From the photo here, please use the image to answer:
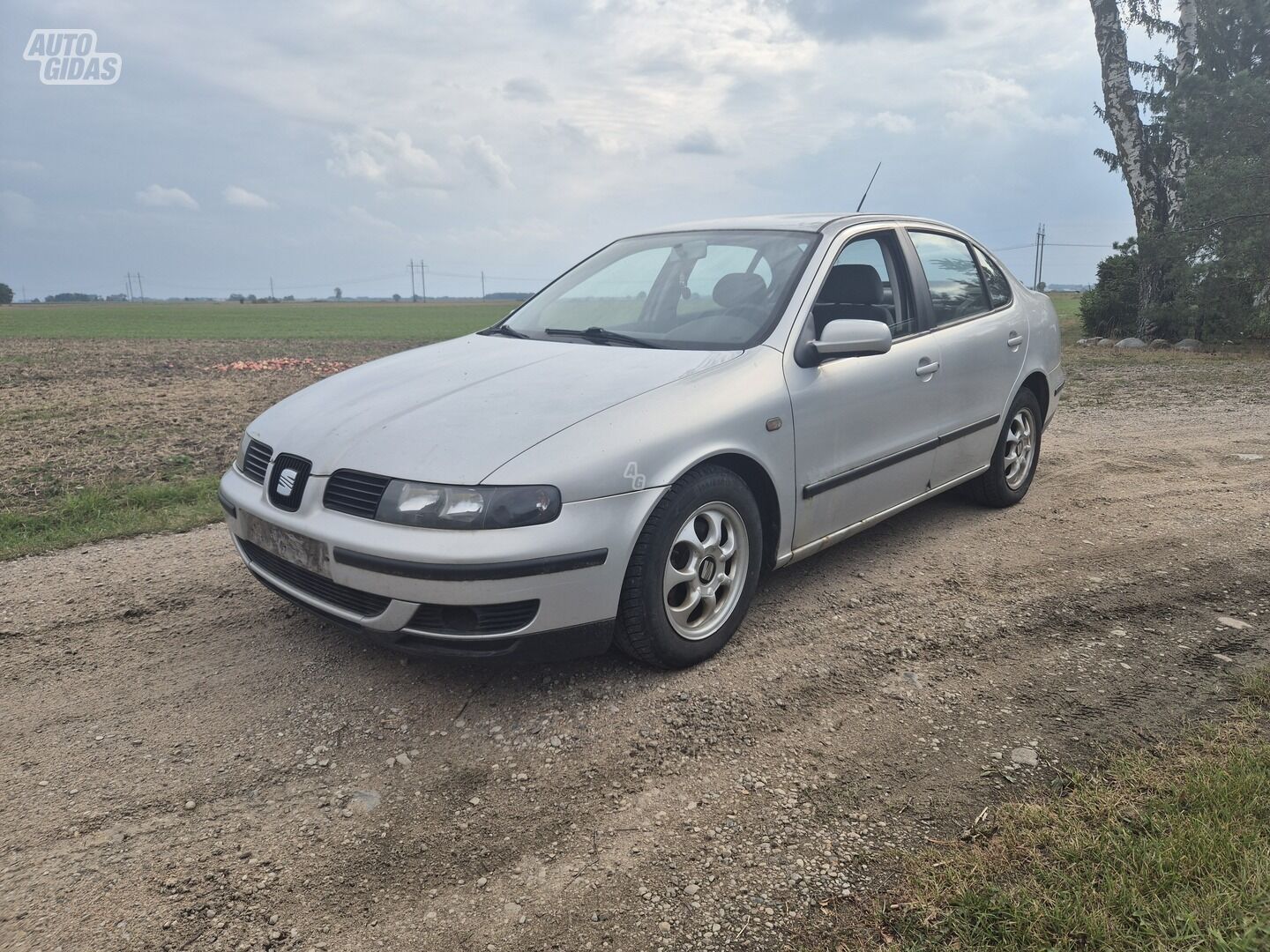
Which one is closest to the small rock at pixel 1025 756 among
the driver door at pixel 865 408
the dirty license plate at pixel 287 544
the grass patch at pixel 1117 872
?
the grass patch at pixel 1117 872

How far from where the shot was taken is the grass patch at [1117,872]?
1.92 meters

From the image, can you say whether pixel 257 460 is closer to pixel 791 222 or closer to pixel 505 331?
pixel 505 331

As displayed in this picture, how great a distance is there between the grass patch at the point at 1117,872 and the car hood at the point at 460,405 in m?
1.64

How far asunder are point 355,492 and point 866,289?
8.46 feet

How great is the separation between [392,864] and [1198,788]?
2.21 m

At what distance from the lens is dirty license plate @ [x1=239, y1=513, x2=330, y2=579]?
118 inches

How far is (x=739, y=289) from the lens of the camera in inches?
154

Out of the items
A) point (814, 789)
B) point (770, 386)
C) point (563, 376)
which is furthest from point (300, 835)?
point (770, 386)

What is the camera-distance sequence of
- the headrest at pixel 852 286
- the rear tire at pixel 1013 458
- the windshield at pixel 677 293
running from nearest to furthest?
1. the windshield at pixel 677 293
2. the headrest at pixel 852 286
3. the rear tire at pixel 1013 458

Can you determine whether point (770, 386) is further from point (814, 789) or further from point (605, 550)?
point (814, 789)

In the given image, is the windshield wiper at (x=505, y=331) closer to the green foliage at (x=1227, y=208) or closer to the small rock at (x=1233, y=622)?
the small rock at (x=1233, y=622)

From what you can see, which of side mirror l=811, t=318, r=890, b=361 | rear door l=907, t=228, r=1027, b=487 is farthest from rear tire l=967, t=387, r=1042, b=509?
side mirror l=811, t=318, r=890, b=361

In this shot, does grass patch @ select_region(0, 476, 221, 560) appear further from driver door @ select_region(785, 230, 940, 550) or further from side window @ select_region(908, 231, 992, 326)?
side window @ select_region(908, 231, 992, 326)

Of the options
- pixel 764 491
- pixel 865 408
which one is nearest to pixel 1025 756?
pixel 764 491
